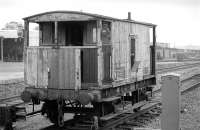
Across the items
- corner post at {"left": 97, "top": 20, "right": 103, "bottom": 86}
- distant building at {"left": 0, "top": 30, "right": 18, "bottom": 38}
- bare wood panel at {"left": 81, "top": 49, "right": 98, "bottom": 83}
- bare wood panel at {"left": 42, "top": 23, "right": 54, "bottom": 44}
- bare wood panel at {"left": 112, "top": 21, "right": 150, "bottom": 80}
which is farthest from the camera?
distant building at {"left": 0, "top": 30, "right": 18, "bottom": 38}

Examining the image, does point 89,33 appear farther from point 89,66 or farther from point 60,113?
point 60,113

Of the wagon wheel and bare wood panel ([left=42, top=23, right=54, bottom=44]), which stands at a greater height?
bare wood panel ([left=42, top=23, right=54, bottom=44])

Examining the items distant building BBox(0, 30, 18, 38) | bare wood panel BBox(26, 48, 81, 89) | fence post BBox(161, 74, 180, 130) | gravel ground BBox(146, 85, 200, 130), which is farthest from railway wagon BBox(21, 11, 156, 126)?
distant building BBox(0, 30, 18, 38)

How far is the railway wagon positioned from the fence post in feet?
10.9

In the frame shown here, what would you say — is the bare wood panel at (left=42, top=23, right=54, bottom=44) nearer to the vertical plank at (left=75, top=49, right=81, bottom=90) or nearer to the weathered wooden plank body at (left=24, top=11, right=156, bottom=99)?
the weathered wooden plank body at (left=24, top=11, right=156, bottom=99)

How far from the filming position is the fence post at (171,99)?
7.33m

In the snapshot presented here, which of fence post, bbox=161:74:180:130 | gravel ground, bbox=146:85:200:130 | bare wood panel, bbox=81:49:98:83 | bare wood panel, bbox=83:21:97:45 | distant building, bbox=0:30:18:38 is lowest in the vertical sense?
gravel ground, bbox=146:85:200:130

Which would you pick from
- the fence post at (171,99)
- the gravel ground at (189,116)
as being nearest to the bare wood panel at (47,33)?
the gravel ground at (189,116)

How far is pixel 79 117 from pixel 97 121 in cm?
194

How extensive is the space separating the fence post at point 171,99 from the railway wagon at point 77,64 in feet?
10.9

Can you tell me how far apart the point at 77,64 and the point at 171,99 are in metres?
4.13

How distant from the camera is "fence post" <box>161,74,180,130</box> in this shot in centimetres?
733

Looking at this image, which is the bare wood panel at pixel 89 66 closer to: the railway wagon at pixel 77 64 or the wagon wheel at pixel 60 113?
the railway wagon at pixel 77 64

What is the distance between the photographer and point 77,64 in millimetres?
10852
